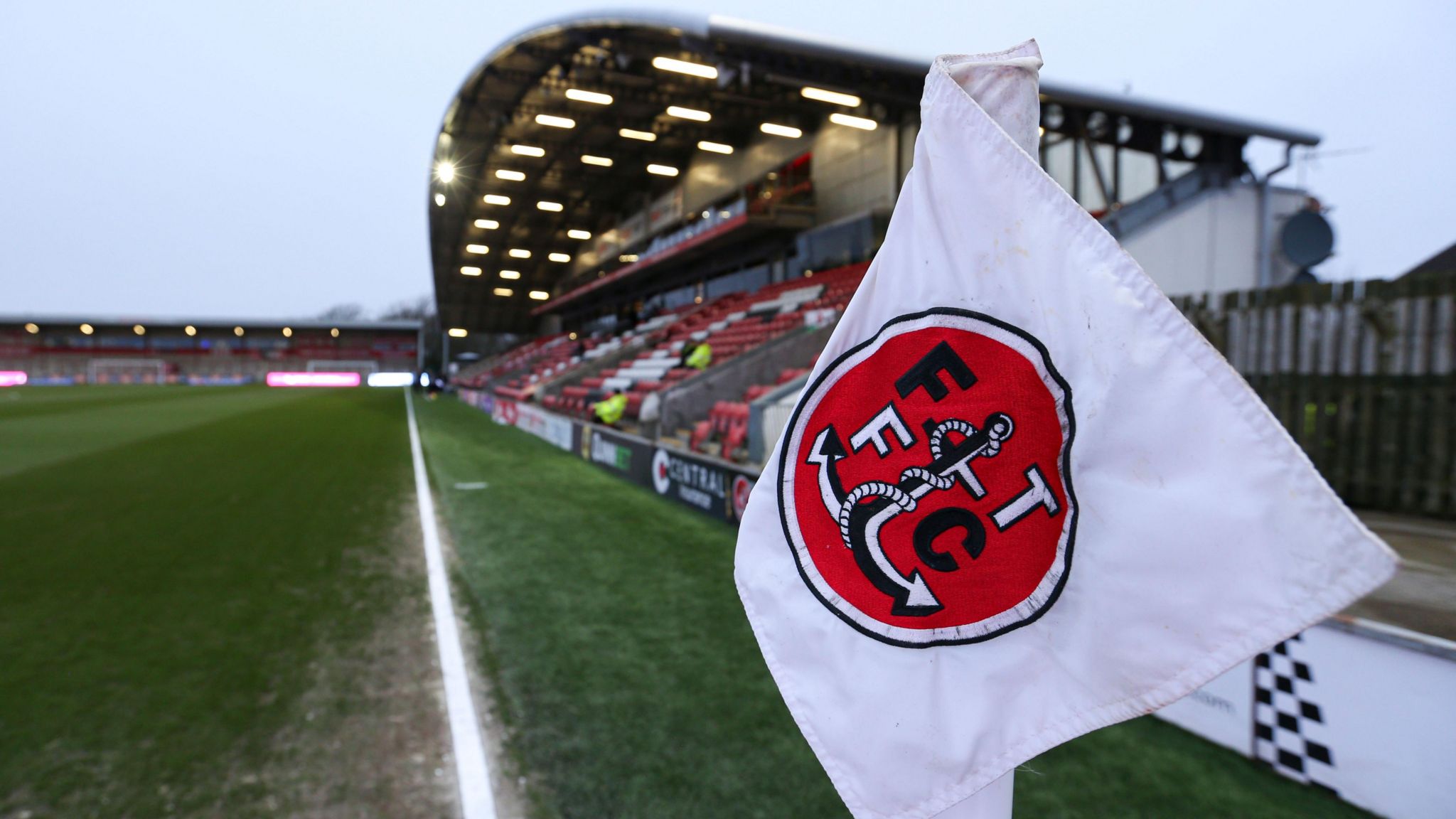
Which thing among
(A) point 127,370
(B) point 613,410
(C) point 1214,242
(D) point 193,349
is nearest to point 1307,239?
(C) point 1214,242

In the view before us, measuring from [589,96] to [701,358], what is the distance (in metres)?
9.43

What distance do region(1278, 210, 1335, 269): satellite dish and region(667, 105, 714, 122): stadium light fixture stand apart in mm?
14504

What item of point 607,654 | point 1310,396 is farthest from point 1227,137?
point 607,654

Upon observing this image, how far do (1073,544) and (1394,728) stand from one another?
2.45m

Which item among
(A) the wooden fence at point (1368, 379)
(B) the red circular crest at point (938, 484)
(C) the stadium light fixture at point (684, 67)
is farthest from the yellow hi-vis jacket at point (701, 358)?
(B) the red circular crest at point (938, 484)

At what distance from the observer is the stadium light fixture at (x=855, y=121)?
1697cm

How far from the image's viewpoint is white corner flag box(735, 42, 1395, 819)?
0.93m

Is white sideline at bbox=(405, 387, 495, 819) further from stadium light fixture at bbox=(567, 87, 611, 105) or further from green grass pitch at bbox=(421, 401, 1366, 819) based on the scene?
stadium light fixture at bbox=(567, 87, 611, 105)

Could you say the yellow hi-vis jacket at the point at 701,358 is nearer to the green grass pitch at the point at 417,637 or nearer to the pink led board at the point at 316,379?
the green grass pitch at the point at 417,637

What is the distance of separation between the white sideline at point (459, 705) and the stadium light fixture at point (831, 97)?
1330cm

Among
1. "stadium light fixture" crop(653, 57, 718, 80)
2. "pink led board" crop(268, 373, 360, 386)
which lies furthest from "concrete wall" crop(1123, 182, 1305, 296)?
"pink led board" crop(268, 373, 360, 386)

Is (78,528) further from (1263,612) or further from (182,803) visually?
(1263,612)

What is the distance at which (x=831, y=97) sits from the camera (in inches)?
624

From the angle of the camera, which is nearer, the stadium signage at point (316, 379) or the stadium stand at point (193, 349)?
the stadium stand at point (193, 349)
